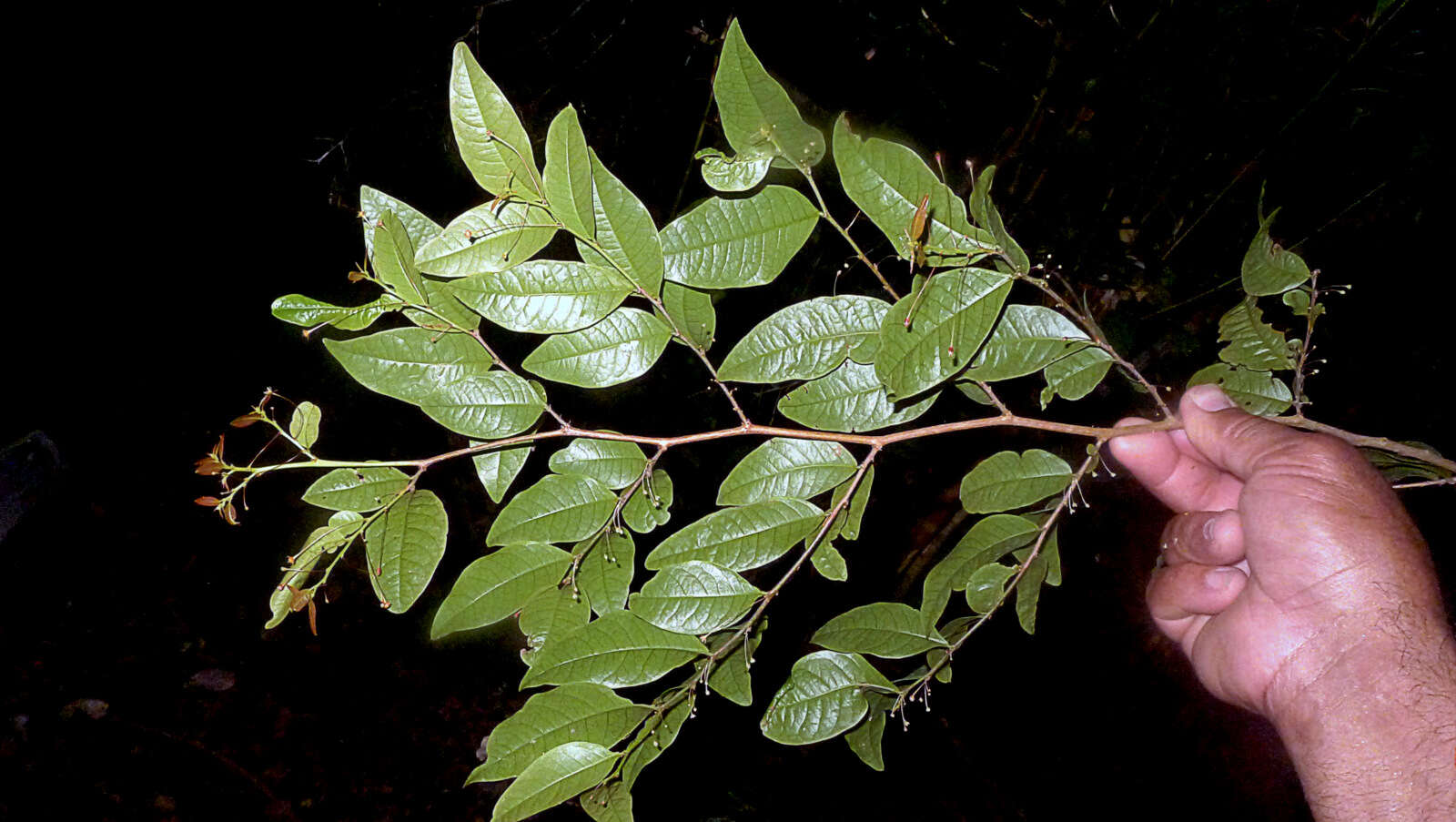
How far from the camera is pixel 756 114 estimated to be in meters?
0.58

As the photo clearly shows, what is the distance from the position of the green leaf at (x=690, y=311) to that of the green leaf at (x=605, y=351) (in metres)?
0.02

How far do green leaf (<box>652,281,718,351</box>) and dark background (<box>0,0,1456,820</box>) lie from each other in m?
0.72

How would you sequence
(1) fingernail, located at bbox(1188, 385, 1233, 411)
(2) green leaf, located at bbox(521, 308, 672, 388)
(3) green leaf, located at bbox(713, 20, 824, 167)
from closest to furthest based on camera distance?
(3) green leaf, located at bbox(713, 20, 824, 167) < (2) green leaf, located at bbox(521, 308, 672, 388) < (1) fingernail, located at bbox(1188, 385, 1233, 411)

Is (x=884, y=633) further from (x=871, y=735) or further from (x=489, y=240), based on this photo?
(x=489, y=240)

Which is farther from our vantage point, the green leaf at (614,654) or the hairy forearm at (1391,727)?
the hairy forearm at (1391,727)

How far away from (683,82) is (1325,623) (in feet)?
5.05

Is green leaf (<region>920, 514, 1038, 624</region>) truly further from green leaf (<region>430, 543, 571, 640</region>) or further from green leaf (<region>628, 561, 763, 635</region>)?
green leaf (<region>430, 543, 571, 640</region>)

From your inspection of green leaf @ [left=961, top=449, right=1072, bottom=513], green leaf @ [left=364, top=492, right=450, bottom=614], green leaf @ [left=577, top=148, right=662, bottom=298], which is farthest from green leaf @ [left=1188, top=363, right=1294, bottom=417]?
green leaf @ [left=364, top=492, right=450, bottom=614]

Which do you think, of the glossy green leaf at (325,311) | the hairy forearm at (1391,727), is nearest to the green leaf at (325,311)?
the glossy green leaf at (325,311)

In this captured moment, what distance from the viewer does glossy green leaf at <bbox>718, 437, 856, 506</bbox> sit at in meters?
0.76

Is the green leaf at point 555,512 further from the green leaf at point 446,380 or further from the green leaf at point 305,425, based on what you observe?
the green leaf at point 305,425

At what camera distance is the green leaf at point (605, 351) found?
2.19ft

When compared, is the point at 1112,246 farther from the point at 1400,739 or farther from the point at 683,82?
the point at 1400,739

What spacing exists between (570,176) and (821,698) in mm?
589
